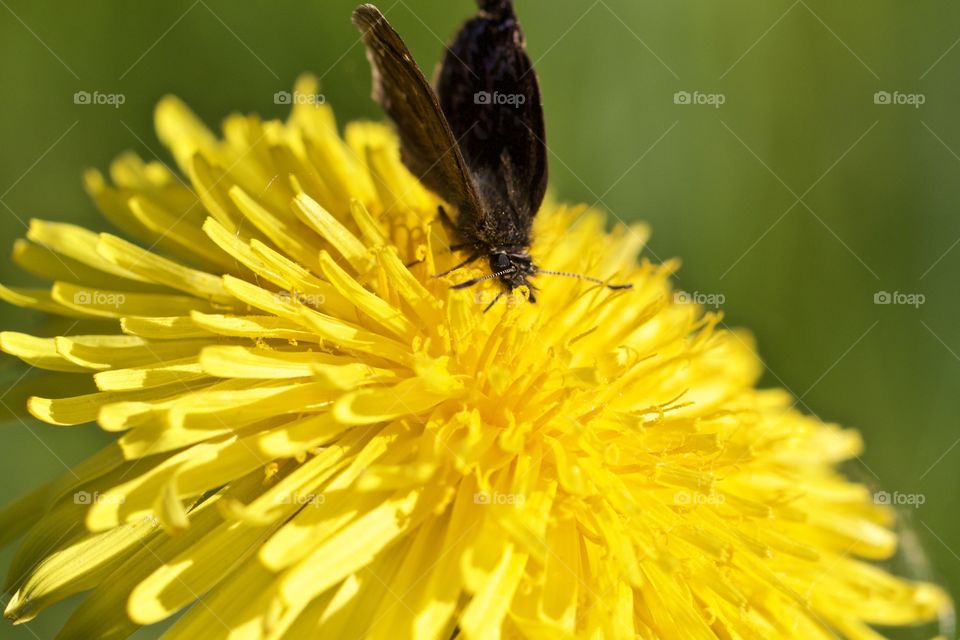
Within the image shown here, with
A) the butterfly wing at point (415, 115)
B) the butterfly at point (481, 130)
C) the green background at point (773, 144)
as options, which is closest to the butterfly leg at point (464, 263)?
the butterfly at point (481, 130)

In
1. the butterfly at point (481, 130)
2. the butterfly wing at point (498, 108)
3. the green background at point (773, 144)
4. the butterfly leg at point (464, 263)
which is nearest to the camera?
the butterfly at point (481, 130)

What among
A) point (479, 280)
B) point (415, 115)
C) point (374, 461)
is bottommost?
point (374, 461)

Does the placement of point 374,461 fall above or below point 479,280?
below

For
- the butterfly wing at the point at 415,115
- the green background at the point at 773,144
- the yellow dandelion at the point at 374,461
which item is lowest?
the yellow dandelion at the point at 374,461

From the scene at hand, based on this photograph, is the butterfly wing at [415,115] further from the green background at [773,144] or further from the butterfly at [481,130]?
the green background at [773,144]

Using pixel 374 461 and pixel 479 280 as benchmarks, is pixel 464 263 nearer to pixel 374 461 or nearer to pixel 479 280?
pixel 479 280

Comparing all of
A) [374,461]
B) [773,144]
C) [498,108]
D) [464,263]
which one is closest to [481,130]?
[498,108]

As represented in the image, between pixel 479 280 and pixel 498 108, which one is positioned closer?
pixel 479 280
